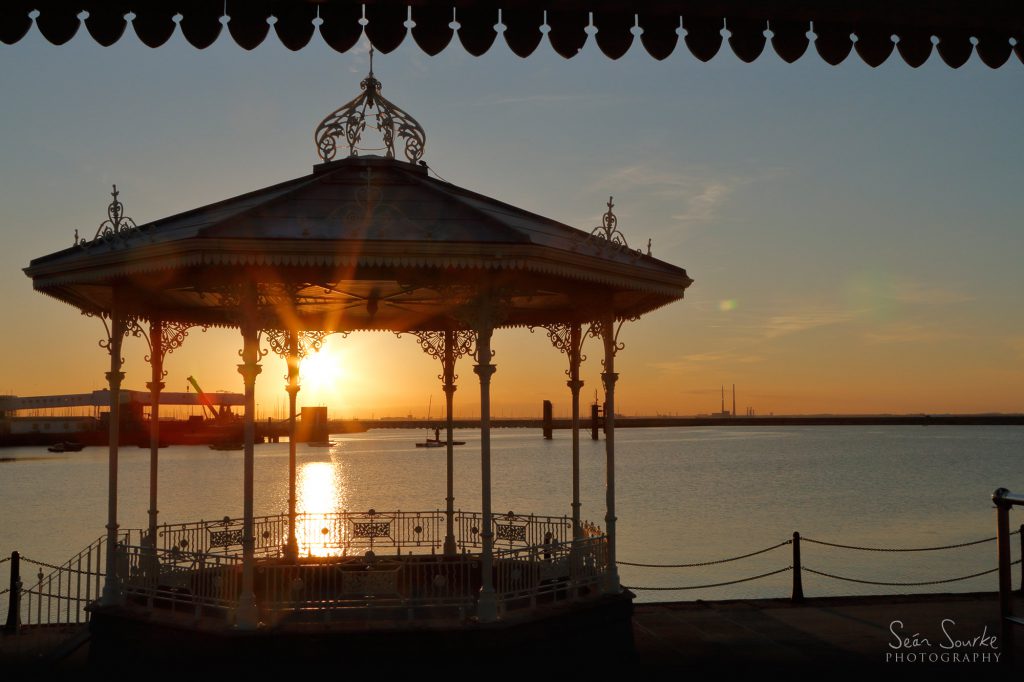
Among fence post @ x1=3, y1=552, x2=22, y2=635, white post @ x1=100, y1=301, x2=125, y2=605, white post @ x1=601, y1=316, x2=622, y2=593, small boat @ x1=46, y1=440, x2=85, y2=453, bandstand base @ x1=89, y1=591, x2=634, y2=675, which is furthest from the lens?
small boat @ x1=46, y1=440, x2=85, y2=453

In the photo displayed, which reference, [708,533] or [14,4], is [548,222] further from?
[708,533]

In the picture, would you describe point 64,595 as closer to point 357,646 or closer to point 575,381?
point 575,381

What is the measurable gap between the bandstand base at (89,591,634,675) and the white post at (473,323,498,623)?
20 cm

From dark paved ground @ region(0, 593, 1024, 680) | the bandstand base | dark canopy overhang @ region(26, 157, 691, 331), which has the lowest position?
dark paved ground @ region(0, 593, 1024, 680)

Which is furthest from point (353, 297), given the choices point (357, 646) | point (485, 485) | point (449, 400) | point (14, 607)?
point (14, 607)

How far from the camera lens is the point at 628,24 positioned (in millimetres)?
4516

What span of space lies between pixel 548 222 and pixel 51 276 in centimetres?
644

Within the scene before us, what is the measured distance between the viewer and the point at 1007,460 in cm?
12269

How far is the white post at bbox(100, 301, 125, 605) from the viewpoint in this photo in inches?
454

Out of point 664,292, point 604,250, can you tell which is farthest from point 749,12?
point 664,292

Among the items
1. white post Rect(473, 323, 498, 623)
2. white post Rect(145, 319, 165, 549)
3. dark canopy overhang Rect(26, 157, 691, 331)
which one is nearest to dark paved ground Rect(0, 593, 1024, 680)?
white post Rect(473, 323, 498, 623)

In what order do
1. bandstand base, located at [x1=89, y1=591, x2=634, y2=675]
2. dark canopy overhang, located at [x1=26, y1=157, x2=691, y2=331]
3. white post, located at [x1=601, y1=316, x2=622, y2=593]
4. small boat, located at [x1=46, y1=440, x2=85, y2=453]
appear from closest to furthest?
bandstand base, located at [x1=89, y1=591, x2=634, y2=675], dark canopy overhang, located at [x1=26, y1=157, x2=691, y2=331], white post, located at [x1=601, y1=316, x2=622, y2=593], small boat, located at [x1=46, y1=440, x2=85, y2=453]

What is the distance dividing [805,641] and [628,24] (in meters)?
9.77

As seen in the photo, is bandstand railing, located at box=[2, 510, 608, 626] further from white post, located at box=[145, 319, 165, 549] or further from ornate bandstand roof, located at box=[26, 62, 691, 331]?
ornate bandstand roof, located at box=[26, 62, 691, 331]
